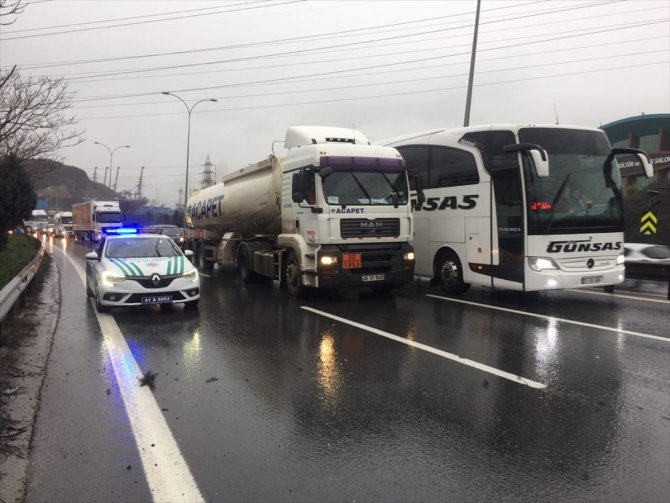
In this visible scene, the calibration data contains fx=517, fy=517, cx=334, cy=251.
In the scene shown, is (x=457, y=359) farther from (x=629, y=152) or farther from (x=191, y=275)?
(x=629, y=152)

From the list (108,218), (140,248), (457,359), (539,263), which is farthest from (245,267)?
(108,218)

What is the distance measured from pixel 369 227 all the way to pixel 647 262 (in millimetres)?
9050

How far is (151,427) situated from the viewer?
4332 millimetres

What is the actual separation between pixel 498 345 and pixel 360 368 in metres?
2.19

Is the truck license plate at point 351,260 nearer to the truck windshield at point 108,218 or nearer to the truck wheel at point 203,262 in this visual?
the truck wheel at point 203,262

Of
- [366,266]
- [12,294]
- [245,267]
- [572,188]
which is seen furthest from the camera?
[245,267]

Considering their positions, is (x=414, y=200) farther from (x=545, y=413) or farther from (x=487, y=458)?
(x=487, y=458)

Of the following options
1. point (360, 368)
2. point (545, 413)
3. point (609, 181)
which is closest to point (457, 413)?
point (545, 413)

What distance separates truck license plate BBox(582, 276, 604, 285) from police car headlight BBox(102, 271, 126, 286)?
8.53 meters

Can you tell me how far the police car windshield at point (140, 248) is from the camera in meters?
10.2

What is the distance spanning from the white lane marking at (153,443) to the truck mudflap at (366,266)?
467 cm

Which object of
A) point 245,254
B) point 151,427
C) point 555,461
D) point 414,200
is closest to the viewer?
point 555,461

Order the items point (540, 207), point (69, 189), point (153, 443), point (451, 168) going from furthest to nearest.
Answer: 1. point (69, 189)
2. point (451, 168)
3. point (540, 207)
4. point (153, 443)

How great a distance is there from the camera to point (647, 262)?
14.6 metres
